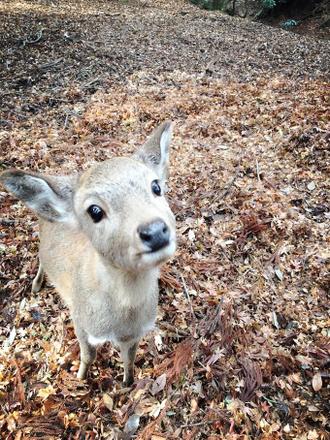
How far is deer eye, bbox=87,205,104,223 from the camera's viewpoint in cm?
284

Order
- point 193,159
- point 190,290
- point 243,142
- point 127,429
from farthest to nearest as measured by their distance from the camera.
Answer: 1. point 243,142
2. point 193,159
3. point 190,290
4. point 127,429

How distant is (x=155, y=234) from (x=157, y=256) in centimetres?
17

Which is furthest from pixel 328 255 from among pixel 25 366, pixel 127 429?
pixel 25 366

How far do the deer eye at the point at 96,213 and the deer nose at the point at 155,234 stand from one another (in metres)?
0.51

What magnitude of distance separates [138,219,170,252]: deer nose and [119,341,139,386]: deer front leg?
1.53 m

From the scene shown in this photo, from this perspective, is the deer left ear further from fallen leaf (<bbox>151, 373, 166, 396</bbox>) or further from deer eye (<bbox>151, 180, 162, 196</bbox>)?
fallen leaf (<bbox>151, 373, 166, 396</bbox>)

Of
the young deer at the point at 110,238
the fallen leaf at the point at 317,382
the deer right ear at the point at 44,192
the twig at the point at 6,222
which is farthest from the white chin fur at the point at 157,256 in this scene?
the twig at the point at 6,222

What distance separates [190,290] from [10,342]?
6.97 feet

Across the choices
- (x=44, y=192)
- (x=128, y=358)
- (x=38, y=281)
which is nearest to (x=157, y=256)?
(x=44, y=192)

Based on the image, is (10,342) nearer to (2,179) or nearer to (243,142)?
(2,179)

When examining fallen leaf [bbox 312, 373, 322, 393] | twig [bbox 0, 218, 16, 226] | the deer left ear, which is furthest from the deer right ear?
fallen leaf [bbox 312, 373, 322, 393]

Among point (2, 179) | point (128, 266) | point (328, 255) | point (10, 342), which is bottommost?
point (10, 342)

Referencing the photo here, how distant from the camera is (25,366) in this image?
14.2ft

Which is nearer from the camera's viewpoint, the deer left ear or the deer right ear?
the deer right ear
